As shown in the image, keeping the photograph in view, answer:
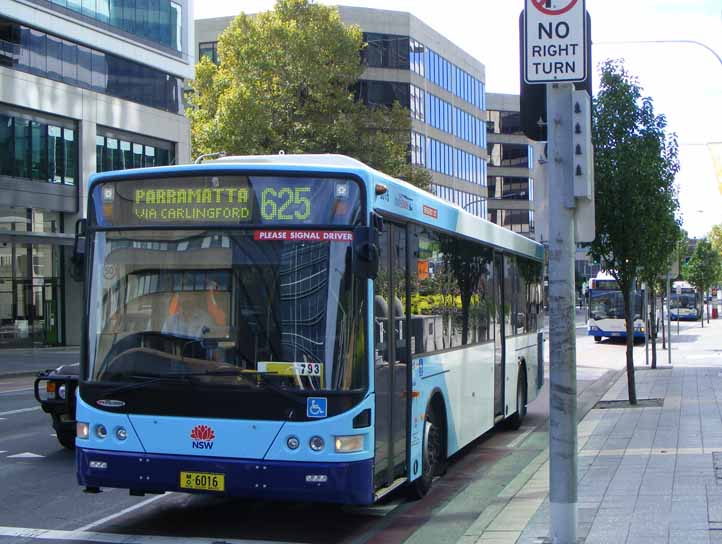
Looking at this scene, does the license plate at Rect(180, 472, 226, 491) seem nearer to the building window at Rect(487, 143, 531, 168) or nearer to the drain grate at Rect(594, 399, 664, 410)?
the drain grate at Rect(594, 399, 664, 410)

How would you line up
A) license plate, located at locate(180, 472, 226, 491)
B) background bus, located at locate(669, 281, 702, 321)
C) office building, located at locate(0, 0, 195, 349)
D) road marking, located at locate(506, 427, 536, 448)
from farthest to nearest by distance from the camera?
background bus, located at locate(669, 281, 702, 321) → office building, located at locate(0, 0, 195, 349) → road marking, located at locate(506, 427, 536, 448) → license plate, located at locate(180, 472, 226, 491)

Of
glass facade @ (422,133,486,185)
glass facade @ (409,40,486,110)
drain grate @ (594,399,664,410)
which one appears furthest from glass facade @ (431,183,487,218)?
drain grate @ (594,399,664,410)

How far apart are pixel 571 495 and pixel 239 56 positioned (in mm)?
34765

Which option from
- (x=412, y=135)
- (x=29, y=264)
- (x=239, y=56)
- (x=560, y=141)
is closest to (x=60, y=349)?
(x=29, y=264)

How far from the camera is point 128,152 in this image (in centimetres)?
4453

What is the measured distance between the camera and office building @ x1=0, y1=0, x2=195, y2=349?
124 ft

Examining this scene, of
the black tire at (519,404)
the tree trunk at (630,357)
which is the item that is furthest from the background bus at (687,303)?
the black tire at (519,404)

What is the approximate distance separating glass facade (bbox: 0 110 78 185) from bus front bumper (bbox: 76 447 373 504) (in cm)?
3220

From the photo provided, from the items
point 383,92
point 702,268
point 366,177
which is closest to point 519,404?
point 366,177

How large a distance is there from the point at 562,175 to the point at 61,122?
36.4 m

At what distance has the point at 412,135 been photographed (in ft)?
213

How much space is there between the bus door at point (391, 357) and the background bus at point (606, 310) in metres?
38.1

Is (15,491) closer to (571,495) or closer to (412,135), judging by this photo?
(571,495)

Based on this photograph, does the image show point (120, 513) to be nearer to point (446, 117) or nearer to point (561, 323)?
point (561, 323)
